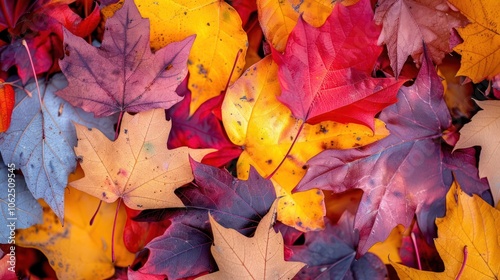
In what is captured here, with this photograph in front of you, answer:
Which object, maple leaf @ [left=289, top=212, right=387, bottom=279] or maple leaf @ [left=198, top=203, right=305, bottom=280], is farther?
maple leaf @ [left=289, top=212, right=387, bottom=279]

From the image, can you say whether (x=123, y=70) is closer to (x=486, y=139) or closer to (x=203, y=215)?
(x=203, y=215)

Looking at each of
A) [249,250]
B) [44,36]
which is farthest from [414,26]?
[44,36]

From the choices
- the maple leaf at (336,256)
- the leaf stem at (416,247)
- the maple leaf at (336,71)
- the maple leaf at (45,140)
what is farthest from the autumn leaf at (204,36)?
the leaf stem at (416,247)

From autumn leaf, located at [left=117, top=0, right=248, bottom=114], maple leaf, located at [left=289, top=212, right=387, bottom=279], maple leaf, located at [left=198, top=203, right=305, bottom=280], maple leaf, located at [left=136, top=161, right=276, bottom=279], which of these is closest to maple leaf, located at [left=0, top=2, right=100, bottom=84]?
autumn leaf, located at [left=117, top=0, right=248, bottom=114]

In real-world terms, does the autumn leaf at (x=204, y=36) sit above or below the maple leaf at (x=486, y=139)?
above

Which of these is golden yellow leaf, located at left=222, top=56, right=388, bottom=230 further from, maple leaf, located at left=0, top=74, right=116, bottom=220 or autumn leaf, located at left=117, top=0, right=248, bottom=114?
maple leaf, located at left=0, top=74, right=116, bottom=220

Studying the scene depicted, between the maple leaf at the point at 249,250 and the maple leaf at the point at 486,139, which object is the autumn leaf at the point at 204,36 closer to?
the maple leaf at the point at 249,250

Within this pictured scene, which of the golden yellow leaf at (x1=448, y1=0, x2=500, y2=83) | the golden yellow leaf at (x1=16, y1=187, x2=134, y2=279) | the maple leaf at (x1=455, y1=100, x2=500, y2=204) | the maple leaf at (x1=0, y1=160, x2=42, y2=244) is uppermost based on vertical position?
the golden yellow leaf at (x1=448, y1=0, x2=500, y2=83)
